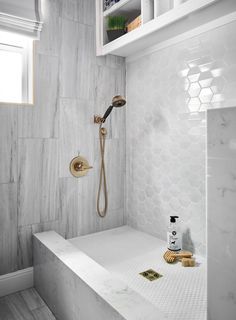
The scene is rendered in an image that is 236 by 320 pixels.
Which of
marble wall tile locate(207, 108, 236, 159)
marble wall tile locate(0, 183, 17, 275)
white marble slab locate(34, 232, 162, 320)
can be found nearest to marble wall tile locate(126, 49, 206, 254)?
white marble slab locate(34, 232, 162, 320)

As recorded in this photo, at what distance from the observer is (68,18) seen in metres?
2.08

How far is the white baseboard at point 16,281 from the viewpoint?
185cm

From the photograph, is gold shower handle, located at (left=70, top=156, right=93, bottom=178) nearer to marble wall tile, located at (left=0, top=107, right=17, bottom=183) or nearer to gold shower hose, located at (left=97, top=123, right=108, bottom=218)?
gold shower hose, located at (left=97, top=123, right=108, bottom=218)

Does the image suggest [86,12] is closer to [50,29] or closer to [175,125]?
[50,29]

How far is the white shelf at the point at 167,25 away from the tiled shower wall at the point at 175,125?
9 cm

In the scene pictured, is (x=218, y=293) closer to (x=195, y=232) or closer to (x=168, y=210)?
(x=195, y=232)

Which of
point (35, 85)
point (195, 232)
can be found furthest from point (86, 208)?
point (35, 85)

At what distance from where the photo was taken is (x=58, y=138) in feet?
6.75

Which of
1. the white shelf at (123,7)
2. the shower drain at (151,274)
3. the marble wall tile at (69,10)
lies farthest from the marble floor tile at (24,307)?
the white shelf at (123,7)

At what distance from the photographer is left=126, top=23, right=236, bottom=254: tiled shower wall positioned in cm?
169

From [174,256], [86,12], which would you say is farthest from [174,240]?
[86,12]

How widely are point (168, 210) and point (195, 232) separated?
0.28 metres

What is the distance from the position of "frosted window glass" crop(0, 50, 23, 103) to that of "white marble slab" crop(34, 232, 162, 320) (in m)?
1.02

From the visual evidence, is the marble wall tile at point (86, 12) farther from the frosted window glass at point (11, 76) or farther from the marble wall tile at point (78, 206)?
the marble wall tile at point (78, 206)
